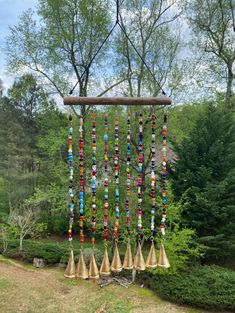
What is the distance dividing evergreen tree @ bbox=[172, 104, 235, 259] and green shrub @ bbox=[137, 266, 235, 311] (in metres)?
0.94

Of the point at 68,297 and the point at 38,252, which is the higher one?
the point at 38,252

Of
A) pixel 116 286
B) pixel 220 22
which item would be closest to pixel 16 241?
pixel 116 286

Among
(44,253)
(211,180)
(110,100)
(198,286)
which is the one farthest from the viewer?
(44,253)

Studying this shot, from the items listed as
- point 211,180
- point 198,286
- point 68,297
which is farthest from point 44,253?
point 211,180

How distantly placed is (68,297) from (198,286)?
2.92 meters

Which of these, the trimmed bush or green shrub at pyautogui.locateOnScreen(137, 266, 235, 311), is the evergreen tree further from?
the trimmed bush

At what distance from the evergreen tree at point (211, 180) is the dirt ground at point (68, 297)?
6.97 ft

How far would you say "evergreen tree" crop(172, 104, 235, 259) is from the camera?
7617 millimetres

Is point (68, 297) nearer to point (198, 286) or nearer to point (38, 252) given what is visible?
point (38, 252)

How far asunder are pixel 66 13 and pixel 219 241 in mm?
9251

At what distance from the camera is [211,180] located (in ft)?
26.0

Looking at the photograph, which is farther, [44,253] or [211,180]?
[44,253]

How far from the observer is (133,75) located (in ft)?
34.8

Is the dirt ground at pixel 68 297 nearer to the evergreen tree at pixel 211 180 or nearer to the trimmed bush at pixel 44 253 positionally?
the trimmed bush at pixel 44 253
